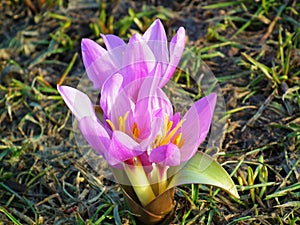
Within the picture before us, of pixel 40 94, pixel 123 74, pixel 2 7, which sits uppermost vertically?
pixel 123 74

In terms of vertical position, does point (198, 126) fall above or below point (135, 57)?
below

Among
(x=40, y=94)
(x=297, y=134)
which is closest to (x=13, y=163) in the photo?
(x=40, y=94)

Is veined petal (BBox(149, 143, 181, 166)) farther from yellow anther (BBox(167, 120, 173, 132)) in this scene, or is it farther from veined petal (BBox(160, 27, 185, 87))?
veined petal (BBox(160, 27, 185, 87))

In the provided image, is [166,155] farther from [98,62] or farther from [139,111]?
[98,62]

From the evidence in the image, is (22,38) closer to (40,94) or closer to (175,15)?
(40,94)

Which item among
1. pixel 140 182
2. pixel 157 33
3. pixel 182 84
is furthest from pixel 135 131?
pixel 182 84

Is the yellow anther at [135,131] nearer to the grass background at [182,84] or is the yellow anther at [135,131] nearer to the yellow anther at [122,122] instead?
the yellow anther at [122,122]
